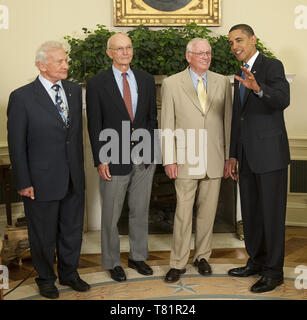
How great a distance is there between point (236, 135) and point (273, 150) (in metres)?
0.29

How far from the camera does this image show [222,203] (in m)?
4.45

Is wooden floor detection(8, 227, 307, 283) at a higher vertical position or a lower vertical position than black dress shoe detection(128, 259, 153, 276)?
lower

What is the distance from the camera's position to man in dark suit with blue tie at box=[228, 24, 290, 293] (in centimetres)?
277

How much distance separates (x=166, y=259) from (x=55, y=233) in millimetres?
1040

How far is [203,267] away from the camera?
315cm

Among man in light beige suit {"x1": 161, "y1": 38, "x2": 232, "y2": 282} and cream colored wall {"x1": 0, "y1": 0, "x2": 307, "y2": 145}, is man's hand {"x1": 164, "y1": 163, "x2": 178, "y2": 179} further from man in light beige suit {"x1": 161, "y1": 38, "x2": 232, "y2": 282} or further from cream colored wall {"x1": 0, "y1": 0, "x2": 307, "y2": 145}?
cream colored wall {"x1": 0, "y1": 0, "x2": 307, "y2": 145}

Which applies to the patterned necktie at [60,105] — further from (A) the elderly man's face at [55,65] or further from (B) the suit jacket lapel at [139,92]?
(B) the suit jacket lapel at [139,92]

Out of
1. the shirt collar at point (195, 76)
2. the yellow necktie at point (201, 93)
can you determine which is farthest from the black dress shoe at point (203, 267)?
the shirt collar at point (195, 76)

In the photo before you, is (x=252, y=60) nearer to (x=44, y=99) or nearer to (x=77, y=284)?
(x=44, y=99)

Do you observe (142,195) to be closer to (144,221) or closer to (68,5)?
(144,221)

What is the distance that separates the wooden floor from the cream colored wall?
143 centimetres

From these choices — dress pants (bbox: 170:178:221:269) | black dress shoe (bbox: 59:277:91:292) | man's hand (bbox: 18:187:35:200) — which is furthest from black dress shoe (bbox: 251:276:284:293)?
man's hand (bbox: 18:187:35:200)

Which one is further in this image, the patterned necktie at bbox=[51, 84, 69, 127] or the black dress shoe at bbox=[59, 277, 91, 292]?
the black dress shoe at bbox=[59, 277, 91, 292]

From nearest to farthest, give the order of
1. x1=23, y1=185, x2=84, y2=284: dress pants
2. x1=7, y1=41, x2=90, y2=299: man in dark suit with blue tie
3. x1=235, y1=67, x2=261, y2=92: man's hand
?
x1=235, y1=67, x2=261, y2=92: man's hand
x1=7, y1=41, x2=90, y2=299: man in dark suit with blue tie
x1=23, y1=185, x2=84, y2=284: dress pants
